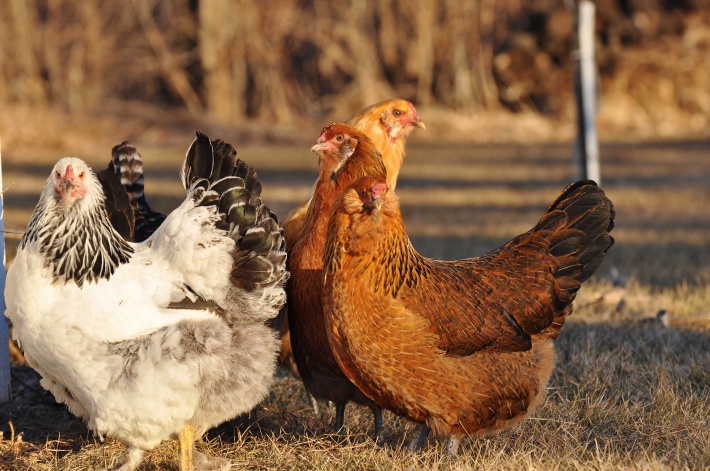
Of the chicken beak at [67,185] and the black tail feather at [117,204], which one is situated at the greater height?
the chicken beak at [67,185]

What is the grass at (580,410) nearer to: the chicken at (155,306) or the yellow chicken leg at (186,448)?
the yellow chicken leg at (186,448)

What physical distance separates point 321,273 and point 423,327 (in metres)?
0.63

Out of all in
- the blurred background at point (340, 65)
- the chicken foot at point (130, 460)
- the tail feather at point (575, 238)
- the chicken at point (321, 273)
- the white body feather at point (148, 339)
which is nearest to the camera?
the white body feather at point (148, 339)

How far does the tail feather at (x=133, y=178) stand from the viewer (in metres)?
4.95

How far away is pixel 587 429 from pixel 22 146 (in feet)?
49.9

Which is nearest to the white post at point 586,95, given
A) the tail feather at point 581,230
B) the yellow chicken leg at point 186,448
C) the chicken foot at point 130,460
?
the tail feather at point 581,230

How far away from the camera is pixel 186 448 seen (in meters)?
3.89

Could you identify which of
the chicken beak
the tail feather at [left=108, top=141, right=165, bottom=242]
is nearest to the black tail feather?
the tail feather at [left=108, top=141, right=165, bottom=242]

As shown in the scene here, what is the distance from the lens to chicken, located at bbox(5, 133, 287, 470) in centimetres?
367

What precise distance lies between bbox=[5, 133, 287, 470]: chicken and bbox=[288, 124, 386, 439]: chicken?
158 mm

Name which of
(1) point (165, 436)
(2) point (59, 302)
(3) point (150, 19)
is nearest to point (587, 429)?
(1) point (165, 436)

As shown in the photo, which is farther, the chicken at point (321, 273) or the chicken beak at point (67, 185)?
the chicken at point (321, 273)

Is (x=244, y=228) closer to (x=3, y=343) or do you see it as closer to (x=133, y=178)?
(x=133, y=178)

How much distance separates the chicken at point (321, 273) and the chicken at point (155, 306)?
0.52 feet
